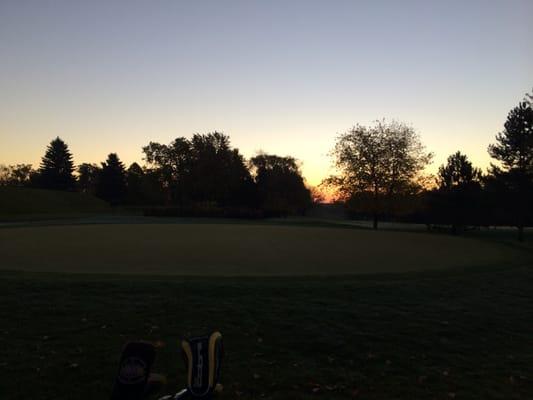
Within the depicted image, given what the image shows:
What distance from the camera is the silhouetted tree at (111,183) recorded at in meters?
103

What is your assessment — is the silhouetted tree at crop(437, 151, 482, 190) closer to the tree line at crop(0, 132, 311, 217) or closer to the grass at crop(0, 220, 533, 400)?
the grass at crop(0, 220, 533, 400)

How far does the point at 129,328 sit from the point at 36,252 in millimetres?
12820

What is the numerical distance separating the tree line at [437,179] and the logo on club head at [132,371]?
4101 centimetres

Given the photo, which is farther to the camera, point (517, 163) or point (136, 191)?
point (136, 191)

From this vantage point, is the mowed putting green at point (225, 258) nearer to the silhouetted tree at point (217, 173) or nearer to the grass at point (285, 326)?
the grass at point (285, 326)

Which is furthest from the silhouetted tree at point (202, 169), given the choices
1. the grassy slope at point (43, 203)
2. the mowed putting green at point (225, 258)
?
the mowed putting green at point (225, 258)

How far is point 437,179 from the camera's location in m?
43.3

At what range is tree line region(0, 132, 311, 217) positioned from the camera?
83.1m

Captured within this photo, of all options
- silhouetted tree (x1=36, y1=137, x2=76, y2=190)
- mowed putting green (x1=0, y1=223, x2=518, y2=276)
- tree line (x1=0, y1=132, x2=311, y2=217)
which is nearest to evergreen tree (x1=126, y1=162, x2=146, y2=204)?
tree line (x1=0, y1=132, x2=311, y2=217)

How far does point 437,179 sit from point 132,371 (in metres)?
44.7

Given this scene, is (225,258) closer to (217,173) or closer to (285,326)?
(285,326)

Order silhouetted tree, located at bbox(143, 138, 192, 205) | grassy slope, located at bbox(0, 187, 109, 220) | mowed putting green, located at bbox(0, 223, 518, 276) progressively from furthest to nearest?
silhouetted tree, located at bbox(143, 138, 192, 205)
grassy slope, located at bbox(0, 187, 109, 220)
mowed putting green, located at bbox(0, 223, 518, 276)

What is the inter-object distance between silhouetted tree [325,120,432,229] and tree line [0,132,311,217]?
26915 millimetres

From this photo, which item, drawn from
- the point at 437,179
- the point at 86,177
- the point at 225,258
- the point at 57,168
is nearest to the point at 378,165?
the point at 437,179
